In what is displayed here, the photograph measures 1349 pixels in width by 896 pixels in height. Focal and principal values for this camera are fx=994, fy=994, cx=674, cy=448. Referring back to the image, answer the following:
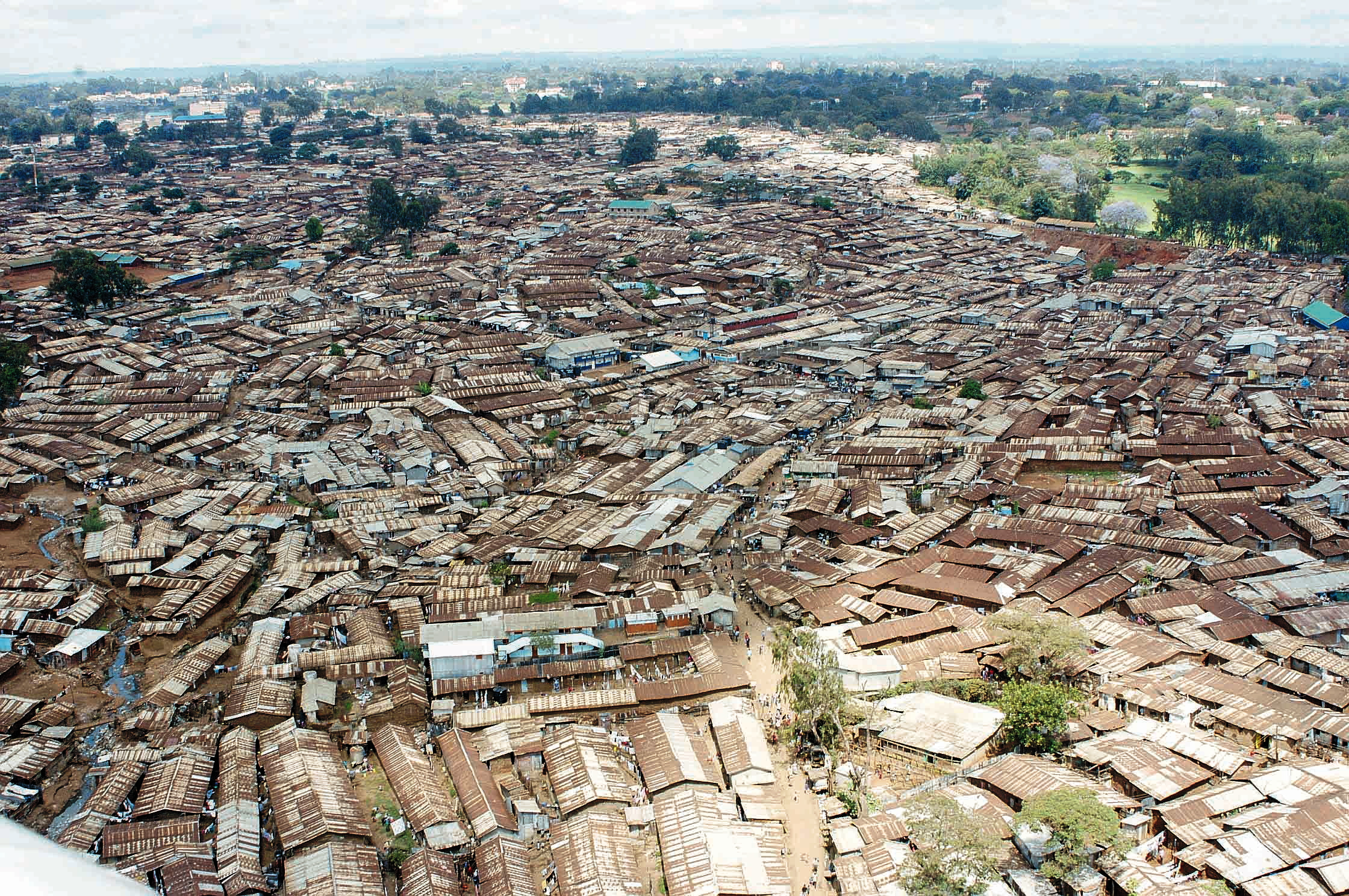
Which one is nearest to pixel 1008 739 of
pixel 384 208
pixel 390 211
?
pixel 384 208

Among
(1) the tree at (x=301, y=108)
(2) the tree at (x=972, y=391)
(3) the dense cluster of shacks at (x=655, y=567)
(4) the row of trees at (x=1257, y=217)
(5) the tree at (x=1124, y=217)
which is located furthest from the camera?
(1) the tree at (x=301, y=108)

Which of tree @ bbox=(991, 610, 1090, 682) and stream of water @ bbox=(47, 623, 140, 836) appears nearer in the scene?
stream of water @ bbox=(47, 623, 140, 836)

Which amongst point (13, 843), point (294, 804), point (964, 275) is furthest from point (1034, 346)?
point (13, 843)

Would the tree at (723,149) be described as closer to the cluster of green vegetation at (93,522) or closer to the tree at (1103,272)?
the tree at (1103,272)

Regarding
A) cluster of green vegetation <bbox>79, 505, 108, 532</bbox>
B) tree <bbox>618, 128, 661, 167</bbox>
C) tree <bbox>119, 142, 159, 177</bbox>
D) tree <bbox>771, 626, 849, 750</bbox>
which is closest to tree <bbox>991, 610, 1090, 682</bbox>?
tree <bbox>771, 626, 849, 750</bbox>

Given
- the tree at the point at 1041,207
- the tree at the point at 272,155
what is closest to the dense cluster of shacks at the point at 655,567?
the tree at the point at 1041,207

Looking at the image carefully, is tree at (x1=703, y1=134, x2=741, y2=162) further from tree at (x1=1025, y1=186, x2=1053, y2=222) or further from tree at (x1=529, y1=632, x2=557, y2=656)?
tree at (x1=529, y1=632, x2=557, y2=656)
